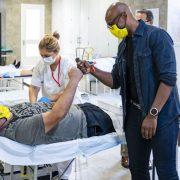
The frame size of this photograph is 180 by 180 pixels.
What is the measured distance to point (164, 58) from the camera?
1.54 m

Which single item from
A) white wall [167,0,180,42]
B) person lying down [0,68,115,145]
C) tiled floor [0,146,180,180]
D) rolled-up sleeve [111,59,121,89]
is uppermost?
white wall [167,0,180,42]

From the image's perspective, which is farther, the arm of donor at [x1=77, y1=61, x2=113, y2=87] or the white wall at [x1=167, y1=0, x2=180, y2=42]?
the white wall at [x1=167, y1=0, x2=180, y2=42]

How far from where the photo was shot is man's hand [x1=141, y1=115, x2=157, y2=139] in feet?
5.17

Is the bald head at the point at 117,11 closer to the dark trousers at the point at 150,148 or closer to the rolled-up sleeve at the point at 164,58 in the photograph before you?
the rolled-up sleeve at the point at 164,58

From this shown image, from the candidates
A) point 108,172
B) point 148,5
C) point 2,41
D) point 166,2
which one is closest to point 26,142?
point 108,172

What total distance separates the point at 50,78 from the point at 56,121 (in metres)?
0.72

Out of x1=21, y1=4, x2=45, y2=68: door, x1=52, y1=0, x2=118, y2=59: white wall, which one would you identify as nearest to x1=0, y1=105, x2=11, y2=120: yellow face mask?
x1=52, y1=0, x2=118, y2=59: white wall

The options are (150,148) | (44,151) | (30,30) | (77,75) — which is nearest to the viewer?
(150,148)

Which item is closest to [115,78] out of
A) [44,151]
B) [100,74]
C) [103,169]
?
[100,74]

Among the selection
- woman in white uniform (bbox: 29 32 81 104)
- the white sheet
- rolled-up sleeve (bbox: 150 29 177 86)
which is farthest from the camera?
woman in white uniform (bbox: 29 32 81 104)

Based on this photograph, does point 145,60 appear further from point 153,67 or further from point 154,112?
point 154,112

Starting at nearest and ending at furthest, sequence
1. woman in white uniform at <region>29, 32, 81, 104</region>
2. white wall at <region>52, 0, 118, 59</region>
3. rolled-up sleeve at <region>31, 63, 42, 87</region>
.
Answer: woman in white uniform at <region>29, 32, 81, 104</region> → rolled-up sleeve at <region>31, 63, 42, 87</region> → white wall at <region>52, 0, 118, 59</region>

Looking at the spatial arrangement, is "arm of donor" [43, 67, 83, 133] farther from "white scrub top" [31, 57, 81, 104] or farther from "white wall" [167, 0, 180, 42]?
"white wall" [167, 0, 180, 42]

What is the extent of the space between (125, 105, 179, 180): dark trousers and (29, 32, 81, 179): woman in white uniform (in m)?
0.78
